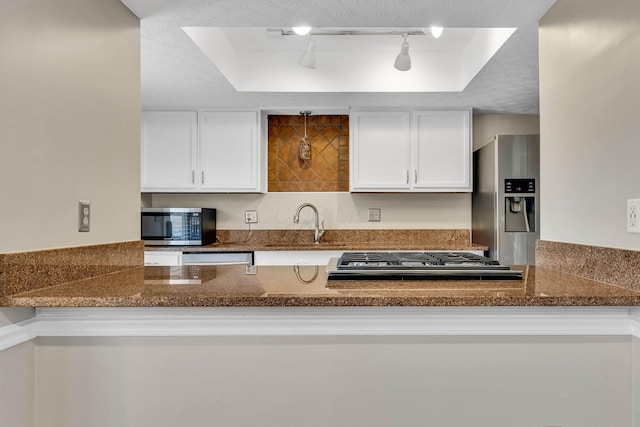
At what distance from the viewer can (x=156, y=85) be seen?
290cm

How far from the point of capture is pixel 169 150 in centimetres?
353

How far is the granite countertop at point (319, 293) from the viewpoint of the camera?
1.13 meters

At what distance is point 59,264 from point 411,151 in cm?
276

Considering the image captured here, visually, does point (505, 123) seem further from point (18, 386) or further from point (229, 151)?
point (18, 386)

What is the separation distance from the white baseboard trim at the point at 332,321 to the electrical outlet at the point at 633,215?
240mm

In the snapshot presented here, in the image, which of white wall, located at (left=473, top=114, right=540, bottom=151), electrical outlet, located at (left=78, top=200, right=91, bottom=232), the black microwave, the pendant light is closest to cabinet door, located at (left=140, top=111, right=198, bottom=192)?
the black microwave

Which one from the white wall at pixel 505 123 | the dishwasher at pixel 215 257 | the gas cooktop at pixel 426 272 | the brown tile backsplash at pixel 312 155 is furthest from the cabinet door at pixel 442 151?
the gas cooktop at pixel 426 272

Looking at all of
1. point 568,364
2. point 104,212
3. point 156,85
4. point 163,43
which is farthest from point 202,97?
point 568,364

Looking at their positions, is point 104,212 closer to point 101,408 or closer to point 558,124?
point 101,408

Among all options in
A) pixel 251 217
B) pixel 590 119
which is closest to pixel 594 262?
pixel 590 119

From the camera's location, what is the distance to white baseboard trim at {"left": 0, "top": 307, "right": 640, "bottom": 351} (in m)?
1.24

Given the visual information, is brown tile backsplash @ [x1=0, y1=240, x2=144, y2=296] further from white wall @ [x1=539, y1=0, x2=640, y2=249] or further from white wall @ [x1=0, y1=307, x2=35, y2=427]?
white wall @ [x1=539, y1=0, x2=640, y2=249]

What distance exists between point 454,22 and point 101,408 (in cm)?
211

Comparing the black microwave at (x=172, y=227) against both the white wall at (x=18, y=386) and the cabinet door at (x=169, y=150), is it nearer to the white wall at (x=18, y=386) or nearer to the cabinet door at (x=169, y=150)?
the cabinet door at (x=169, y=150)
